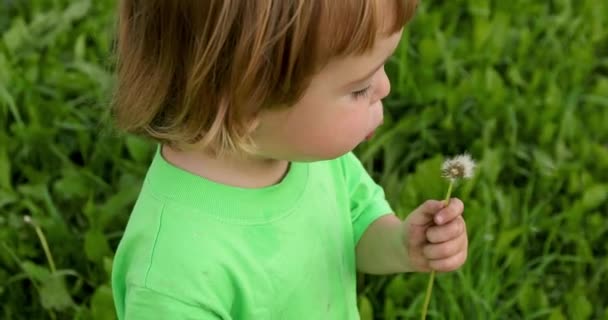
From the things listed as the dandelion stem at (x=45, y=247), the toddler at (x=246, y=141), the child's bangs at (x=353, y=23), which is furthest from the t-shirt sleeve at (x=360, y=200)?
the dandelion stem at (x=45, y=247)

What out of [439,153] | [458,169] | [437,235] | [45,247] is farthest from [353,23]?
[439,153]

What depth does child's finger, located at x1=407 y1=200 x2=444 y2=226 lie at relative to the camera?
1354 mm

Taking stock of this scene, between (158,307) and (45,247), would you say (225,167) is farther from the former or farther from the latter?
(45,247)

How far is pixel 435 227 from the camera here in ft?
4.47

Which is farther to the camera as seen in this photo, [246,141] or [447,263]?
[447,263]

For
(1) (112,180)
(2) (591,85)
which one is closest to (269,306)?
(1) (112,180)

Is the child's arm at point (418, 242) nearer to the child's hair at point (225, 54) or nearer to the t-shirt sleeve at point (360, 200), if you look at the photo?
the t-shirt sleeve at point (360, 200)

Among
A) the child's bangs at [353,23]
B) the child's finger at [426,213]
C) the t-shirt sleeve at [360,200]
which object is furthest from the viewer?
the t-shirt sleeve at [360,200]

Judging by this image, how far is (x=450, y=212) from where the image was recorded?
1.31m

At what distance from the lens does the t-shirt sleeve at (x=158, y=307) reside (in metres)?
1.25

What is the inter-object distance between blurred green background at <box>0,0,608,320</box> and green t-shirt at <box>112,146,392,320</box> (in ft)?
1.74

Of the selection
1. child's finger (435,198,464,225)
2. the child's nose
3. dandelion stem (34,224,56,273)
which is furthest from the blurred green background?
the child's nose

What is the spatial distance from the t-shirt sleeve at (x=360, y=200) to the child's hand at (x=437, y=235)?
0.16 meters

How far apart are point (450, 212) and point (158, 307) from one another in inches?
15.5
